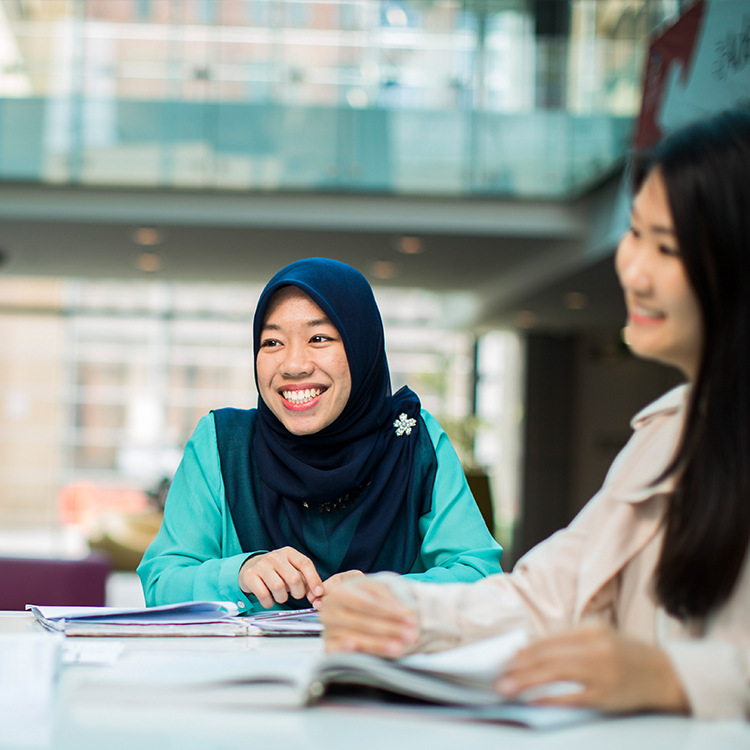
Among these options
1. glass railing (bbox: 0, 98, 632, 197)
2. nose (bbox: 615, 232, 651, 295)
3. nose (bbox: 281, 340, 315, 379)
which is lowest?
nose (bbox: 281, 340, 315, 379)

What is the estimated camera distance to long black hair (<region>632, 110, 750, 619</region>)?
812 mm

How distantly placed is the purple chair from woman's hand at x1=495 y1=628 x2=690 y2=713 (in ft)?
8.12

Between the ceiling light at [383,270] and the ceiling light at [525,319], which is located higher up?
the ceiling light at [383,270]

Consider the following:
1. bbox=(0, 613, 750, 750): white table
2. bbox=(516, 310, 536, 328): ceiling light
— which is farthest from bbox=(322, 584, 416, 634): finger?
bbox=(516, 310, 536, 328): ceiling light

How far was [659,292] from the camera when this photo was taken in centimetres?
85

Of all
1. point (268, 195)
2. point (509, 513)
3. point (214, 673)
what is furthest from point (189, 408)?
point (214, 673)

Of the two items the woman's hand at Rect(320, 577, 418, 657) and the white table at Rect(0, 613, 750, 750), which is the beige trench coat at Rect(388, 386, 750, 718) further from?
the white table at Rect(0, 613, 750, 750)

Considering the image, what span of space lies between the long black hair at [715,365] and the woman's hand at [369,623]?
0.26 meters

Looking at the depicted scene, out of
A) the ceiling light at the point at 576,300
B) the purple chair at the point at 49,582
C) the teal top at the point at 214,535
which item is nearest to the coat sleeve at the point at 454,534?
the teal top at the point at 214,535

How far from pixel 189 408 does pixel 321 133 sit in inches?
238

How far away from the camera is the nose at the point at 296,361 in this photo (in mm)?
1506

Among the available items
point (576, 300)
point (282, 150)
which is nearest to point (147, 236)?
point (282, 150)

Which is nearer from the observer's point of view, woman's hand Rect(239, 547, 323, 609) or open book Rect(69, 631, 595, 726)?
open book Rect(69, 631, 595, 726)

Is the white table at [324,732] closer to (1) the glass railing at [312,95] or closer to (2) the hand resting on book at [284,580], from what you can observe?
(2) the hand resting on book at [284,580]
